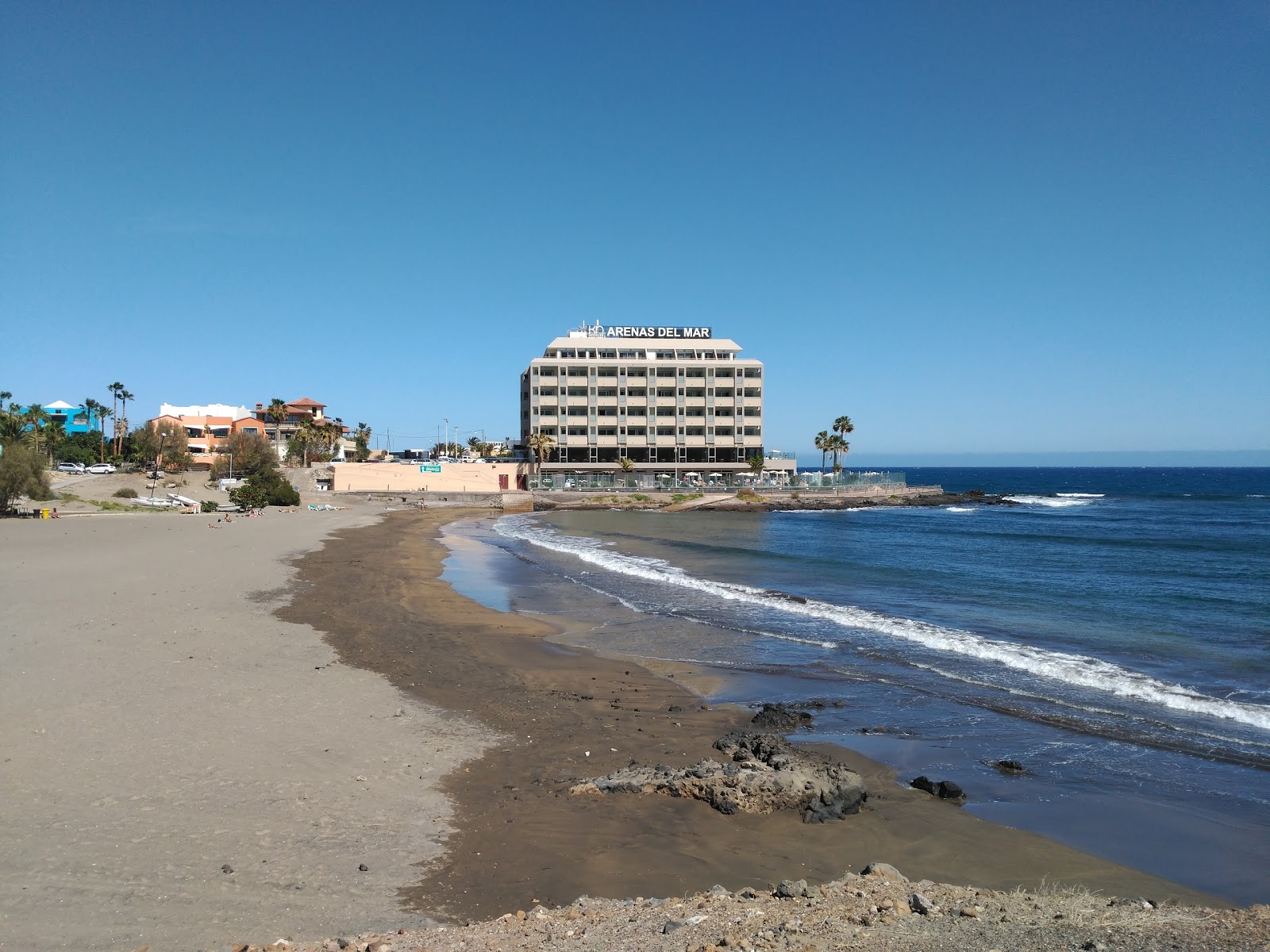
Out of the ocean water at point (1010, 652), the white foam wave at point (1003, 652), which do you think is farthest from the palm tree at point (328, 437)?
the white foam wave at point (1003, 652)

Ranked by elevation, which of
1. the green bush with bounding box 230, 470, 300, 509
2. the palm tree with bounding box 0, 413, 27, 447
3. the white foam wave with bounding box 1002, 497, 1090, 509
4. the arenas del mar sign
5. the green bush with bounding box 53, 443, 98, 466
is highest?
the arenas del mar sign

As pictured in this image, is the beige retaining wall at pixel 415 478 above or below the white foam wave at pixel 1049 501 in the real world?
above

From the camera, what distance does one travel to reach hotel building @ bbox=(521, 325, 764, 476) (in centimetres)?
10719

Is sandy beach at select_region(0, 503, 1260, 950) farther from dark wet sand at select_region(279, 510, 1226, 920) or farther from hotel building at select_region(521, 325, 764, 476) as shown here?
hotel building at select_region(521, 325, 764, 476)

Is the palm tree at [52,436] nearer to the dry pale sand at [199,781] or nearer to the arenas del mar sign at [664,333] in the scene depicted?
the arenas del mar sign at [664,333]

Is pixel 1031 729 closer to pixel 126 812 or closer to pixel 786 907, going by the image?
pixel 786 907

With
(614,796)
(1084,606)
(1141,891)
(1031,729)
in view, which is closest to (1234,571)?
(1084,606)

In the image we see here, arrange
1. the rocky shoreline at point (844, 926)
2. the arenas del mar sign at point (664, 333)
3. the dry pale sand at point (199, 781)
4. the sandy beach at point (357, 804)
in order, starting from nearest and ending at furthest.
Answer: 1. the rocky shoreline at point (844, 926)
2. the dry pale sand at point (199, 781)
3. the sandy beach at point (357, 804)
4. the arenas del mar sign at point (664, 333)

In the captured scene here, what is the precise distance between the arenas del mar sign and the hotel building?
4.64 meters

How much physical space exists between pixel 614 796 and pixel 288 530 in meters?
46.2

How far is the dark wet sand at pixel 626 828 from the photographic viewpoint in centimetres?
768

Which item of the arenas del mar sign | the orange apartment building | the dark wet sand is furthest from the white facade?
the dark wet sand

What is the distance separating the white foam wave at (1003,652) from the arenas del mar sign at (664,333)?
263ft

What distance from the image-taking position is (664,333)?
113m
